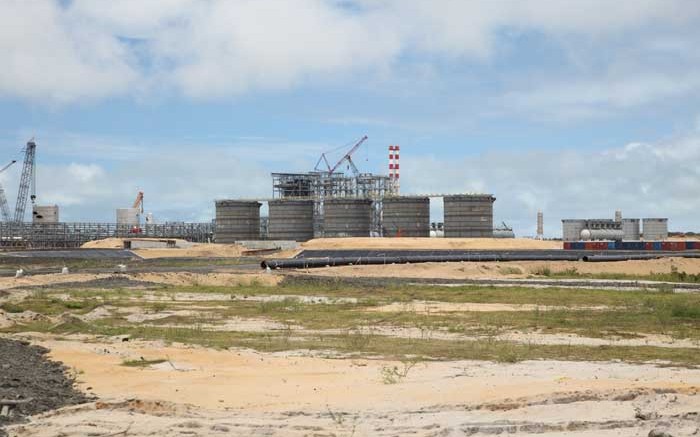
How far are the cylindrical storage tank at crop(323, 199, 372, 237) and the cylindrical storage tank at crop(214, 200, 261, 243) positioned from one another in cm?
1608

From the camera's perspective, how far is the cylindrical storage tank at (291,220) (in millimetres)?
137625

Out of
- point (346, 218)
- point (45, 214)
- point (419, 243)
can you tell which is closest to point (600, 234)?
point (419, 243)

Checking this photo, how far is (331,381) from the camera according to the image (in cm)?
1989

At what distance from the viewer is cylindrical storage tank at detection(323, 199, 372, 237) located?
13375 cm

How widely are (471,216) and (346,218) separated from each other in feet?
63.7

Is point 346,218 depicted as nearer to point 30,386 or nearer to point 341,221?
point 341,221

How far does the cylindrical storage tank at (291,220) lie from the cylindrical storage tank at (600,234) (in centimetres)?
4453

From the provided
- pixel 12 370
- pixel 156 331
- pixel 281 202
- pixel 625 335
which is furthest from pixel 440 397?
pixel 281 202

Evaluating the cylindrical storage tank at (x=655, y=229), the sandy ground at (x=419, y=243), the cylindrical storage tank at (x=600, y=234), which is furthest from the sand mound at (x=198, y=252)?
the cylindrical storage tank at (x=655, y=229)

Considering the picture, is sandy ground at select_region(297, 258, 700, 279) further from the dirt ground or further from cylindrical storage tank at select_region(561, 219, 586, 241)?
cylindrical storage tank at select_region(561, 219, 586, 241)

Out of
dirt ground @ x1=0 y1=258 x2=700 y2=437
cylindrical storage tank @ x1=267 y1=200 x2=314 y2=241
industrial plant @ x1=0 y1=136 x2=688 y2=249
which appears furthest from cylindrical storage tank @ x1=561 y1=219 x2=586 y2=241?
dirt ground @ x1=0 y1=258 x2=700 y2=437

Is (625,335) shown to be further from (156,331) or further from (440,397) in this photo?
(156,331)

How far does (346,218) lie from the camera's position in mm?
133750

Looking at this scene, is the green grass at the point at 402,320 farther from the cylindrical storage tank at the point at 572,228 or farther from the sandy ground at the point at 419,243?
the cylindrical storage tank at the point at 572,228
